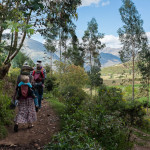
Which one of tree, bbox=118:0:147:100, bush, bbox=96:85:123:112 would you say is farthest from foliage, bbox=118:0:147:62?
bush, bbox=96:85:123:112

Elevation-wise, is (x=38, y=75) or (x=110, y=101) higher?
(x=38, y=75)

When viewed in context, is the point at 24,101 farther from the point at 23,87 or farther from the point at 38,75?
the point at 38,75

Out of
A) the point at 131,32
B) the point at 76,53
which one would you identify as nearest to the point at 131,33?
the point at 131,32

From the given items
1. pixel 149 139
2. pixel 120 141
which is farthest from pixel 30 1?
pixel 149 139

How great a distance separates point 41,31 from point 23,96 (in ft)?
9.98

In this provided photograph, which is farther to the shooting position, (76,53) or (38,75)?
(76,53)

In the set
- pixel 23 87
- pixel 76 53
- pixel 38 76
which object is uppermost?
pixel 76 53

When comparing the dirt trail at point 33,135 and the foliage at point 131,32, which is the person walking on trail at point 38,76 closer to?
the dirt trail at point 33,135

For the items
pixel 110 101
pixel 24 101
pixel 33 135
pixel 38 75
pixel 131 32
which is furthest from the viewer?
pixel 131 32

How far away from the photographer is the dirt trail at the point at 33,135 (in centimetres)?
470

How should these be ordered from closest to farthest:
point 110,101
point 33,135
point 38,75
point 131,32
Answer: point 33,135 < point 38,75 < point 110,101 < point 131,32

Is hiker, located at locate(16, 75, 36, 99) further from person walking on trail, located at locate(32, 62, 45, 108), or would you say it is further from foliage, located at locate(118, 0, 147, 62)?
foliage, located at locate(118, 0, 147, 62)

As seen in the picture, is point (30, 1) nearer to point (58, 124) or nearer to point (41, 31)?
point (41, 31)

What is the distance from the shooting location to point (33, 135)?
18.0ft
